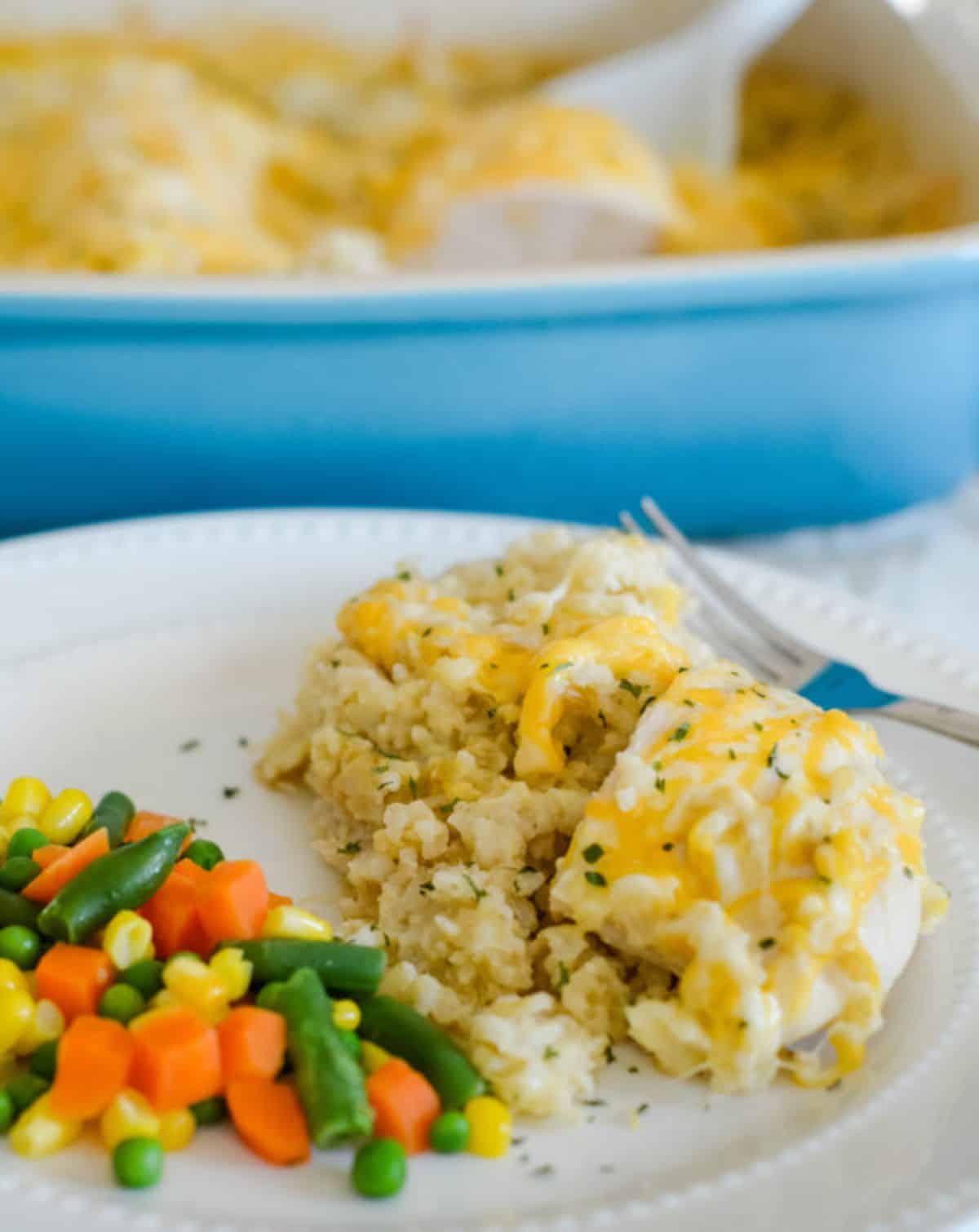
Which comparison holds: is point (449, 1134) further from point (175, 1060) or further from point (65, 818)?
point (65, 818)

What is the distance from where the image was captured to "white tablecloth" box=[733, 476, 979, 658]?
3.04 metres

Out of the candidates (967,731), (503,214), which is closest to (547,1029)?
(967,731)

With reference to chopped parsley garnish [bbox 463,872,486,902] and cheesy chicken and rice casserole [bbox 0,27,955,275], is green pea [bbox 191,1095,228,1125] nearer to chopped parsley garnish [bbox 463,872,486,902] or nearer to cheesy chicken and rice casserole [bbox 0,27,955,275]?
chopped parsley garnish [bbox 463,872,486,902]

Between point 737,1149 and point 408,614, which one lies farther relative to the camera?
point 408,614

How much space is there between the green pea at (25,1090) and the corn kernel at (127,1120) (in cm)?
9

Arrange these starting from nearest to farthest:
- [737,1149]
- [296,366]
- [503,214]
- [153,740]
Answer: [737,1149]
[153,740]
[296,366]
[503,214]

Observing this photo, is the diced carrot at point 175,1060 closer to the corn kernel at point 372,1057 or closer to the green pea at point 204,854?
the corn kernel at point 372,1057

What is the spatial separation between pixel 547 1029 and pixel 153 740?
2.87 feet

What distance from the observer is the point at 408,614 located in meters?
2.06

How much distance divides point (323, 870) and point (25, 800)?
0.38 meters

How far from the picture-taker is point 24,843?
1.80 meters

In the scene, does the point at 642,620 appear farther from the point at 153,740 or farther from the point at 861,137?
the point at 861,137

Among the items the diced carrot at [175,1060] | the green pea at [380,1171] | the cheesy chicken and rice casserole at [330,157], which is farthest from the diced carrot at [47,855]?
the cheesy chicken and rice casserole at [330,157]

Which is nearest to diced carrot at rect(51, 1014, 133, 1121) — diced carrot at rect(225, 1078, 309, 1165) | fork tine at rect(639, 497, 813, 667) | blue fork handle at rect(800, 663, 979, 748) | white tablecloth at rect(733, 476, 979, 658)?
diced carrot at rect(225, 1078, 309, 1165)
